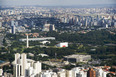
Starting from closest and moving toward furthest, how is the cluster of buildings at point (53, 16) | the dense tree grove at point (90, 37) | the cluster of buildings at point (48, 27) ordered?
the dense tree grove at point (90, 37), the cluster of buildings at point (48, 27), the cluster of buildings at point (53, 16)

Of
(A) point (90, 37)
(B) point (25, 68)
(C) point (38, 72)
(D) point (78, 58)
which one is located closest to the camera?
(C) point (38, 72)

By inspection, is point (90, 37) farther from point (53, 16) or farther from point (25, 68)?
Answer: point (25, 68)

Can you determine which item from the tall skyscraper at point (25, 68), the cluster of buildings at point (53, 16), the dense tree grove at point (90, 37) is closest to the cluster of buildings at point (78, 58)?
the tall skyscraper at point (25, 68)

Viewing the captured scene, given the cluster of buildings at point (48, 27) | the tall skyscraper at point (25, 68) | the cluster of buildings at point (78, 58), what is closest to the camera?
the tall skyscraper at point (25, 68)

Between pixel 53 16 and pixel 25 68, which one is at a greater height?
pixel 25 68

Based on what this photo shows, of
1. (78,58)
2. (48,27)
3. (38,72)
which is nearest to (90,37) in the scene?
(48,27)

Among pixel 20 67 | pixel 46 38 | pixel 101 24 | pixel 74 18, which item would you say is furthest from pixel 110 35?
pixel 20 67

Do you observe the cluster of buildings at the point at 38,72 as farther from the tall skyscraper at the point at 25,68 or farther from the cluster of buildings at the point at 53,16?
the cluster of buildings at the point at 53,16

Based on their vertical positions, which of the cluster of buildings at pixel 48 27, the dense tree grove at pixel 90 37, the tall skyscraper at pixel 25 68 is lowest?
the cluster of buildings at pixel 48 27

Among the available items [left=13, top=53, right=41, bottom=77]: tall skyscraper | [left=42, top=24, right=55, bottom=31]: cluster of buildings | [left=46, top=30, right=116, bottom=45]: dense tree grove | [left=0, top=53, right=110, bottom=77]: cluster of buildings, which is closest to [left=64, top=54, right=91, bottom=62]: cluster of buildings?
[left=13, top=53, right=41, bottom=77]: tall skyscraper

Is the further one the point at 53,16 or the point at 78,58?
the point at 53,16

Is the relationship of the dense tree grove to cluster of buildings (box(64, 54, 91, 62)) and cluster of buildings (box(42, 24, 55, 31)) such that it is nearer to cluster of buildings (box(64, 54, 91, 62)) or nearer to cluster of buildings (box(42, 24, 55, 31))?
cluster of buildings (box(42, 24, 55, 31))
